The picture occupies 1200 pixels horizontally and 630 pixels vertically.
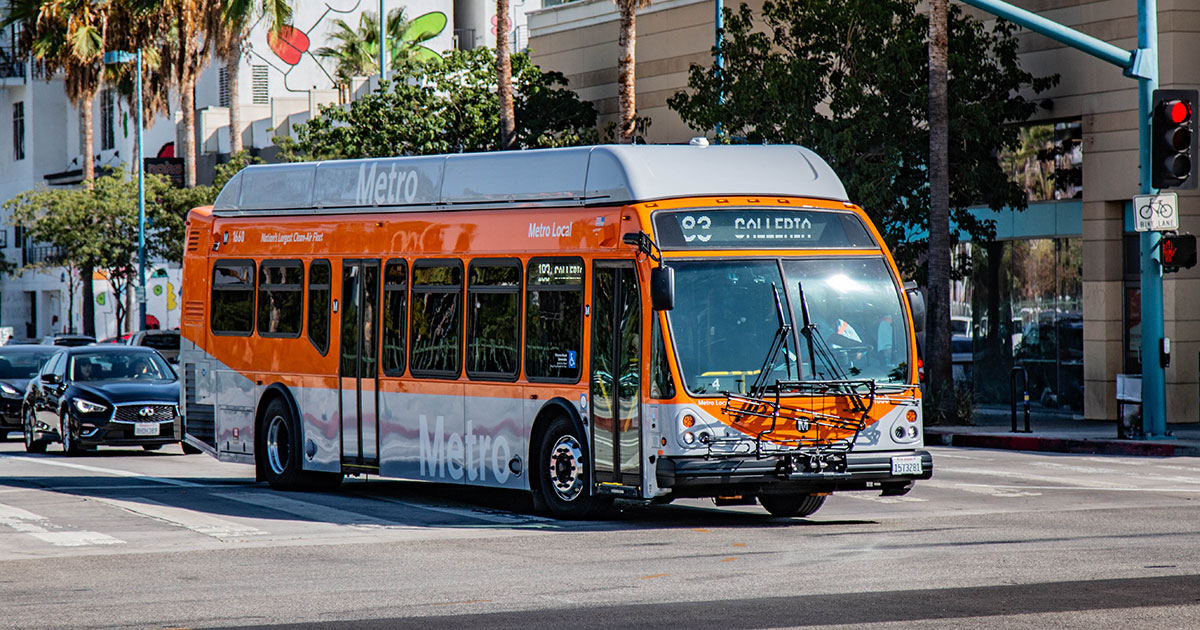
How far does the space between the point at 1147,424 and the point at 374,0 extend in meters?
57.9

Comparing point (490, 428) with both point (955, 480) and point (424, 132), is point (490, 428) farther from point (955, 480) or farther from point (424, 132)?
point (424, 132)

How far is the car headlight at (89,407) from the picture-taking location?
24156 mm

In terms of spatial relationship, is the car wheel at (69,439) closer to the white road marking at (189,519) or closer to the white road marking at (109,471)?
the white road marking at (109,471)

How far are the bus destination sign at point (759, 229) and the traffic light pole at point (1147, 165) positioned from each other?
340 inches

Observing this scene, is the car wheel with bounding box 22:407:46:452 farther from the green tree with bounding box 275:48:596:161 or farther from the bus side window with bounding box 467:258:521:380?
the green tree with bounding box 275:48:596:161

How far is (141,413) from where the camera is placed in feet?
79.0

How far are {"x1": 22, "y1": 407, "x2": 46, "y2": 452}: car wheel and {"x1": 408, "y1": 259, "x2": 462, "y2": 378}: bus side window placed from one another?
1129cm

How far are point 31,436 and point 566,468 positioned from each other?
13648 millimetres

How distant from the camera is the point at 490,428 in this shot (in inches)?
608

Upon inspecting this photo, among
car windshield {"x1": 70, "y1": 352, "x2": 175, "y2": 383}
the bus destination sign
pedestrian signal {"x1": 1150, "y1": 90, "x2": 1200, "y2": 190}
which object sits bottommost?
car windshield {"x1": 70, "y1": 352, "x2": 175, "y2": 383}

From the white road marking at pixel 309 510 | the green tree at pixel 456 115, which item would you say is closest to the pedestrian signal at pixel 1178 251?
the white road marking at pixel 309 510

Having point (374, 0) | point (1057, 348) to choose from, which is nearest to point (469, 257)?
point (1057, 348)

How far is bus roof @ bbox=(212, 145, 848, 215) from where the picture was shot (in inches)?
563

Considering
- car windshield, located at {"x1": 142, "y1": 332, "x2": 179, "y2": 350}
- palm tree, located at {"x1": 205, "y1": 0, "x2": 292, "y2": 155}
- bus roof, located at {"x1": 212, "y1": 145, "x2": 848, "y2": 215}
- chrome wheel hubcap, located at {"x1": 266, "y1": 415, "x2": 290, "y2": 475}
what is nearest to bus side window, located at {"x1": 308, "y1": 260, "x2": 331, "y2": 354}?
bus roof, located at {"x1": 212, "y1": 145, "x2": 848, "y2": 215}
